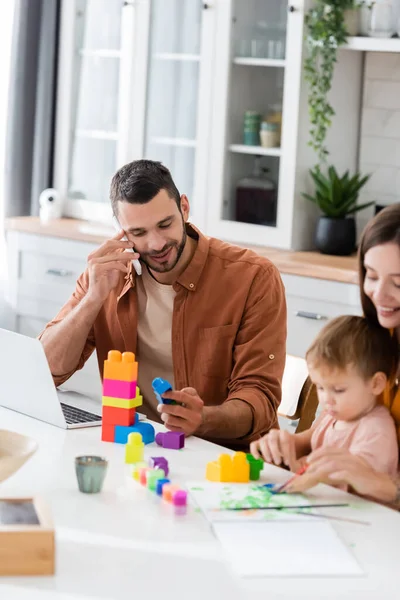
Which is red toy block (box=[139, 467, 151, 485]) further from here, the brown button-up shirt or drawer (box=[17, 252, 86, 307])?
drawer (box=[17, 252, 86, 307])

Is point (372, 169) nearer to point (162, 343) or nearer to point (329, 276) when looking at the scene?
point (329, 276)

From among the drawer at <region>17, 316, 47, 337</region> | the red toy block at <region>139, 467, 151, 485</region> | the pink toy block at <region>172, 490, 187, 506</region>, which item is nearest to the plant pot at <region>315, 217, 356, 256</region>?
the drawer at <region>17, 316, 47, 337</region>

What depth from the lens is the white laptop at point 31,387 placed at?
2114 millimetres

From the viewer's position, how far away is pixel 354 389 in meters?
1.83

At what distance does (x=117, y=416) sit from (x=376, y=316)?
0.55 meters

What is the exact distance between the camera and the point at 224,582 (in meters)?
1.43

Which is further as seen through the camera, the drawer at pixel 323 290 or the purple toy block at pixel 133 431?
Result: the drawer at pixel 323 290

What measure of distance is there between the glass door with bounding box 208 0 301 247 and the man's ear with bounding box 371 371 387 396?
2093 mm

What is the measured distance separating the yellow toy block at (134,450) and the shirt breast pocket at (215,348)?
56 cm

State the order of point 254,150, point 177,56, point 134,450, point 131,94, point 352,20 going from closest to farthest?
point 134,450 → point 352,20 → point 254,150 → point 177,56 → point 131,94

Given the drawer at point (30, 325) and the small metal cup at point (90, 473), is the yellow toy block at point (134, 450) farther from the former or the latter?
the drawer at point (30, 325)

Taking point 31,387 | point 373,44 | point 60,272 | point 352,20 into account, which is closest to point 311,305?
point 373,44

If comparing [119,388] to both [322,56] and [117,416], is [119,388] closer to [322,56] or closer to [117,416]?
[117,416]

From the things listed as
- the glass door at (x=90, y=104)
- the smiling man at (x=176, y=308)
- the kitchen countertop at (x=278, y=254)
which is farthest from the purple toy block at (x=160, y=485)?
the glass door at (x=90, y=104)
